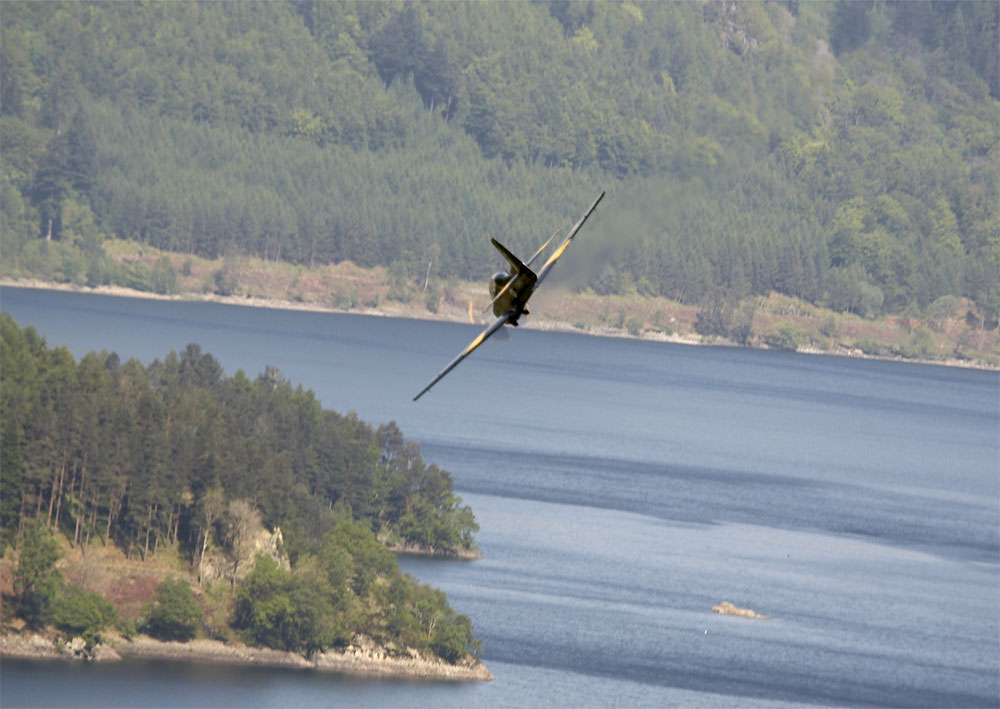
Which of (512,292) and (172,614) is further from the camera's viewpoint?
(172,614)

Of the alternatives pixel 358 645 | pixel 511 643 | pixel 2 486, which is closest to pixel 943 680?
pixel 511 643

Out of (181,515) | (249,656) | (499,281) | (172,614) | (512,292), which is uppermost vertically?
(499,281)

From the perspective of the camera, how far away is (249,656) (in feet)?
462

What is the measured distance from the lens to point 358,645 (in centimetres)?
14525

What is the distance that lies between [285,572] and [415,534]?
45.0 meters

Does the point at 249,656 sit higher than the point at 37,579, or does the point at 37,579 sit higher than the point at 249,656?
the point at 37,579

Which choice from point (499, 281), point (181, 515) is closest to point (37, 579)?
point (181, 515)

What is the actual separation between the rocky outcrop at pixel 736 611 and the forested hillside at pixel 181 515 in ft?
122

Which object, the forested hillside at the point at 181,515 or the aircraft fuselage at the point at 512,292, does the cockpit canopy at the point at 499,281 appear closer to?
the aircraft fuselage at the point at 512,292

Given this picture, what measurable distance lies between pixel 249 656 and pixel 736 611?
55.7 metres

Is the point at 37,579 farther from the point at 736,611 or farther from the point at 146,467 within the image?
the point at 736,611

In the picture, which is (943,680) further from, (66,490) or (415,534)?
(66,490)

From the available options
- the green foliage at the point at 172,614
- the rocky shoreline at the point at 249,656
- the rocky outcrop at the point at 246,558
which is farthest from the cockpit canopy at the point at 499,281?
the rocky outcrop at the point at 246,558

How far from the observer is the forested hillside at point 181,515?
14225cm
